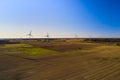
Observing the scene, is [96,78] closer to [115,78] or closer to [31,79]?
[115,78]

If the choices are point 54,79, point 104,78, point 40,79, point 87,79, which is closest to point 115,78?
point 104,78

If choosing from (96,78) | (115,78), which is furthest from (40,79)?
(115,78)

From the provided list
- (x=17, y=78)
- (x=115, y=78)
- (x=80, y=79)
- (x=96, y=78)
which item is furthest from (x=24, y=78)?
(x=115, y=78)

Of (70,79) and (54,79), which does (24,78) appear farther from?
(70,79)

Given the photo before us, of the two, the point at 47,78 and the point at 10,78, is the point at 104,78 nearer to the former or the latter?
the point at 47,78

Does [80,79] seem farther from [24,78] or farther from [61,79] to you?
[24,78]
